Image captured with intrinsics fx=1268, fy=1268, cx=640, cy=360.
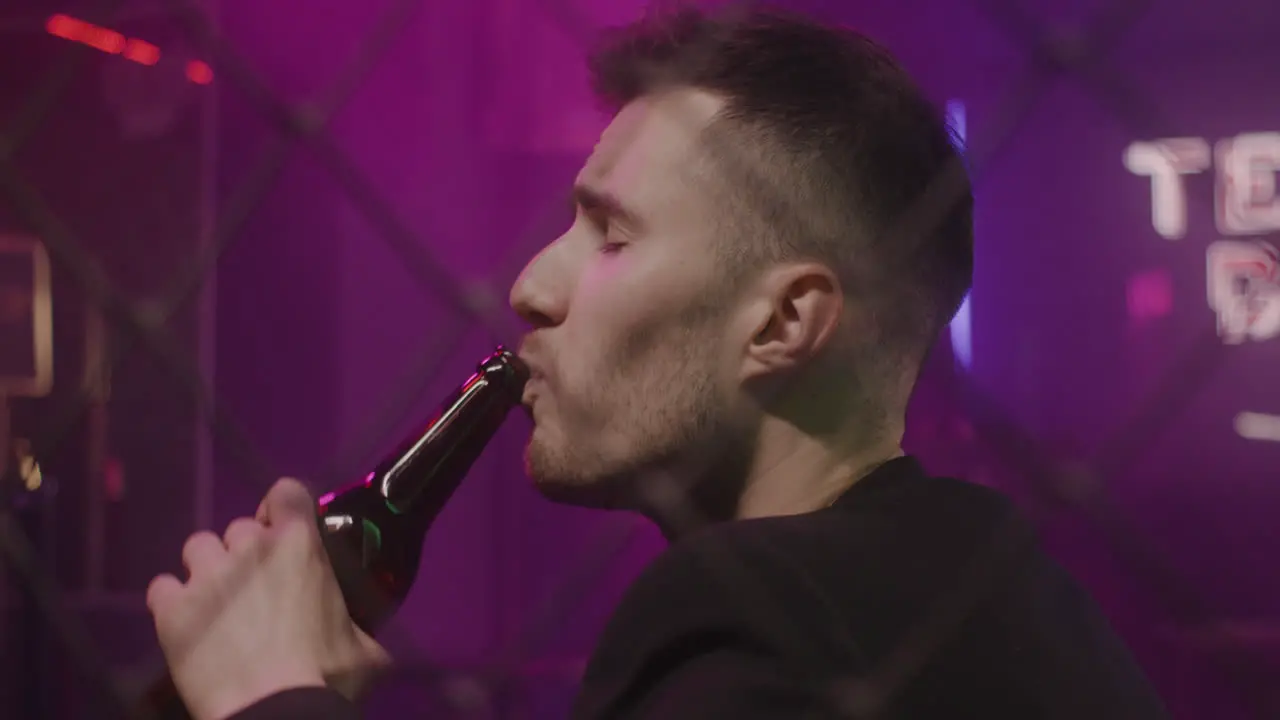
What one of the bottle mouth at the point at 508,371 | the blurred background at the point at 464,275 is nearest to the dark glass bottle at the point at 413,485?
the bottle mouth at the point at 508,371

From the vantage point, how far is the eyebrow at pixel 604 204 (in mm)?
662

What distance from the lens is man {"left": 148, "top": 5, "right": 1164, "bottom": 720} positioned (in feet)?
1.69

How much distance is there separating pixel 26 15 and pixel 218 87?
A: 0.97ft

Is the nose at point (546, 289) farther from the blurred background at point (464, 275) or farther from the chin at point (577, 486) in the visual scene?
the blurred background at point (464, 275)

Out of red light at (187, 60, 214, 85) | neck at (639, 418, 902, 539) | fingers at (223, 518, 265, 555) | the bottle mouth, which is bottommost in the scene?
fingers at (223, 518, 265, 555)

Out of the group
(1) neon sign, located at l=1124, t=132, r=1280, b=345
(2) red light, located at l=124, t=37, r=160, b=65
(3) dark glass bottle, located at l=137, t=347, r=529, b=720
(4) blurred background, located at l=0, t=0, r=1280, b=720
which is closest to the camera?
(3) dark glass bottle, located at l=137, t=347, r=529, b=720

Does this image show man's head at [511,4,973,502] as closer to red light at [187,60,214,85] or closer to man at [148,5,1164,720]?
man at [148,5,1164,720]

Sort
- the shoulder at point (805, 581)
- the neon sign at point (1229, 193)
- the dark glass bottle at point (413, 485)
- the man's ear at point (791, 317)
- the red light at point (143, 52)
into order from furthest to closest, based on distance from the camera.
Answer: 1. the neon sign at point (1229, 193)
2. the red light at point (143, 52)
3. the dark glass bottle at point (413, 485)
4. the man's ear at point (791, 317)
5. the shoulder at point (805, 581)

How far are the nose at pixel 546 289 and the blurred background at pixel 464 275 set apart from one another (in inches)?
42.4

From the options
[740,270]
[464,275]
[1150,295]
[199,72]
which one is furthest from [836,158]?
[1150,295]

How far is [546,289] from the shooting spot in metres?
0.70

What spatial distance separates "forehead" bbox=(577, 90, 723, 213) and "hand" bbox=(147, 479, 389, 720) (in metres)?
0.23

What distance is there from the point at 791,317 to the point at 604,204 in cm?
13

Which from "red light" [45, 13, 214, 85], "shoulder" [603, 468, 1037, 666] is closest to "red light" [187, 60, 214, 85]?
"red light" [45, 13, 214, 85]
